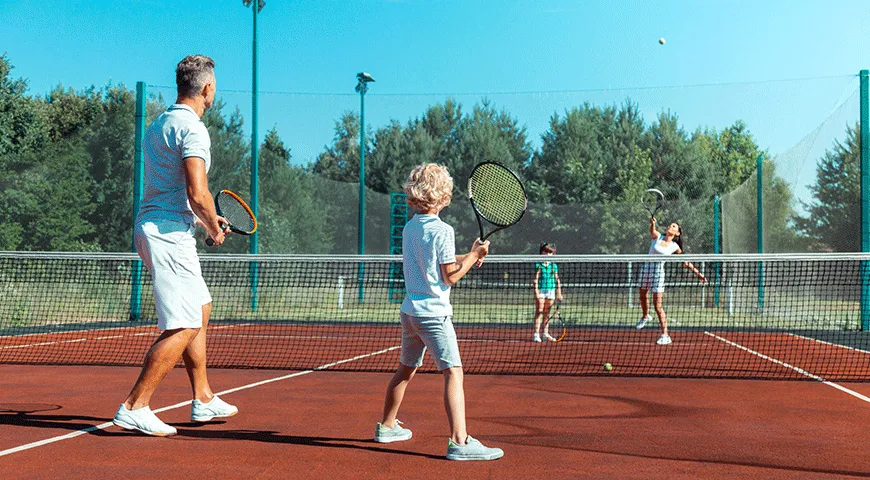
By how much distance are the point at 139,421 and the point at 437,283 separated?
161 centimetres

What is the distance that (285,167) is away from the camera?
19.2m

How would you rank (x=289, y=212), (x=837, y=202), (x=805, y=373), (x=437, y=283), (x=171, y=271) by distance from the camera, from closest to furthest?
(x=437, y=283) < (x=171, y=271) < (x=805, y=373) < (x=837, y=202) < (x=289, y=212)

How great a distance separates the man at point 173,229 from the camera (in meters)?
4.58

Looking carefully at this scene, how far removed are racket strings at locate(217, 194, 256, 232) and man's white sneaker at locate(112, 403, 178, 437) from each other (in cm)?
150

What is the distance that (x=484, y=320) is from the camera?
16.5 meters

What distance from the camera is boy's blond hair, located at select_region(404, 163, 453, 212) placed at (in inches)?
168

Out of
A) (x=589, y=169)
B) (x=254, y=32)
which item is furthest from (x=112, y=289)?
(x=589, y=169)

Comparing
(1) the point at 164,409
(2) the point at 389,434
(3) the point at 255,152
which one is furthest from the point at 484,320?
(2) the point at 389,434

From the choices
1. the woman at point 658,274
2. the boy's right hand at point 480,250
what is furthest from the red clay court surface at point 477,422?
the woman at point 658,274

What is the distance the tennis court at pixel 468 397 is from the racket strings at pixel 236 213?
1.13 meters

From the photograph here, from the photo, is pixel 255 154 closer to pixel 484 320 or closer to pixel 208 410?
pixel 484 320

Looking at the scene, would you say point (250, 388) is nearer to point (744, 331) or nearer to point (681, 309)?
point (744, 331)

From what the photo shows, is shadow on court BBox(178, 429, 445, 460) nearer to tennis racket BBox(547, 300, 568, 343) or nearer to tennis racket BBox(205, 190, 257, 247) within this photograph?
A: tennis racket BBox(205, 190, 257, 247)

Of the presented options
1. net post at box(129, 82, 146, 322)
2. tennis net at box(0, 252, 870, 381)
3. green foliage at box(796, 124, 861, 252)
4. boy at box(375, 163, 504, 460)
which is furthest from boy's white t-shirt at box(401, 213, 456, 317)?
net post at box(129, 82, 146, 322)
